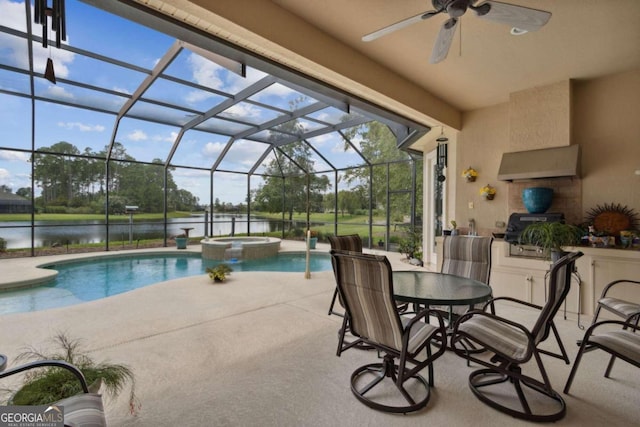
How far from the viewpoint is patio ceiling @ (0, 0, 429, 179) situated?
416 centimetres

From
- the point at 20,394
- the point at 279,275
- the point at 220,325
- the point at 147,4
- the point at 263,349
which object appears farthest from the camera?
the point at 279,275

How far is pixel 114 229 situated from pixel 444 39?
9.86 m

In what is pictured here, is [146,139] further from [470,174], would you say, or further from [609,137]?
[609,137]

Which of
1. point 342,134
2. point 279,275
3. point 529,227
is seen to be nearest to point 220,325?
point 279,275

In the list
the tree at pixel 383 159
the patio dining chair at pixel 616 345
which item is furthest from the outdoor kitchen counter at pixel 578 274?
the tree at pixel 383 159

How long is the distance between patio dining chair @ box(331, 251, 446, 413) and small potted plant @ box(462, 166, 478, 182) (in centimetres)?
373

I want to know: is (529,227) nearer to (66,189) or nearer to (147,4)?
(147,4)

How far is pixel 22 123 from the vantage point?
684 centimetres

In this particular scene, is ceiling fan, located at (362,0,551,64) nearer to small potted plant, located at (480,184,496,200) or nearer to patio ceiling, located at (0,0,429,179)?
patio ceiling, located at (0,0,429,179)

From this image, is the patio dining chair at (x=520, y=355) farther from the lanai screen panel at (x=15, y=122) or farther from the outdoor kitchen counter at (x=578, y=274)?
the lanai screen panel at (x=15, y=122)

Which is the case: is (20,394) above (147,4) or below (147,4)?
below

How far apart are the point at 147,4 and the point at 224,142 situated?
7894 millimetres

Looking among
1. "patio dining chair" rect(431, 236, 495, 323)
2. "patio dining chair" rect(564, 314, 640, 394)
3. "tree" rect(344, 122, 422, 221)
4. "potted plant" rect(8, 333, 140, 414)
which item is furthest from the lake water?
"patio dining chair" rect(564, 314, 640, 394)

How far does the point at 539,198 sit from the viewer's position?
421 cm
